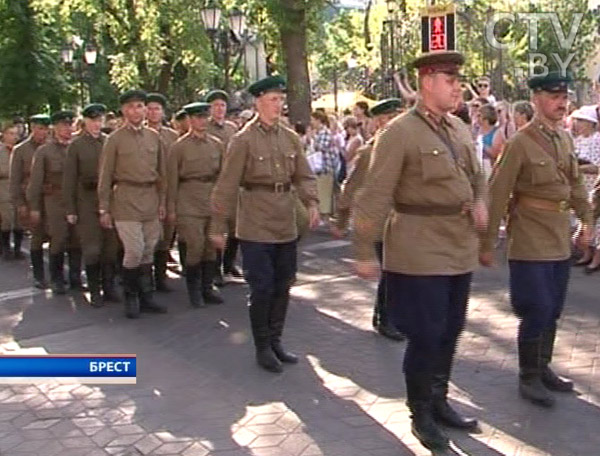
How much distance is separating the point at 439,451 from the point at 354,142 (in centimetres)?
796

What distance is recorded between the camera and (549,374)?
18.4 ft

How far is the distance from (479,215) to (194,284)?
4115mm

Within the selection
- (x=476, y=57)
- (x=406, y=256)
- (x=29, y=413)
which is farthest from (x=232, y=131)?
(x=476, y=57)

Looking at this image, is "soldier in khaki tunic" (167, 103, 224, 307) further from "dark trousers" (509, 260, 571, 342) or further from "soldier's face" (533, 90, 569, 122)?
"soldier's face" (533, 90, 569, 122)

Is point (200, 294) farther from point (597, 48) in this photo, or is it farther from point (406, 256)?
point (597, 48)

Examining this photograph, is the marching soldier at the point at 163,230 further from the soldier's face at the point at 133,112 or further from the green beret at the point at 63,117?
the green beret at the point at 63,117

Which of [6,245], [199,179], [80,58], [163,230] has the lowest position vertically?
[6,245]

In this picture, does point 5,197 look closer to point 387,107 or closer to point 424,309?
point 387,107

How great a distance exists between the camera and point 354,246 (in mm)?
4566

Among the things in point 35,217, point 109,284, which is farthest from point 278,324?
point 35,217

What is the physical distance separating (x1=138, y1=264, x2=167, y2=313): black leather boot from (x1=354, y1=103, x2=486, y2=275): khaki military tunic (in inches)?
152

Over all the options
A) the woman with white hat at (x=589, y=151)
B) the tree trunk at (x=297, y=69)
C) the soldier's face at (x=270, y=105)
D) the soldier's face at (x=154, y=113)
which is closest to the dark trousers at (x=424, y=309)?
the soldier's face at (x=270, y=105)

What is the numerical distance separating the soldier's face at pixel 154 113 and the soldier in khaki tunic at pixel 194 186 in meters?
1.22

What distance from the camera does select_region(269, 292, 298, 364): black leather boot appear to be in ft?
20.8
